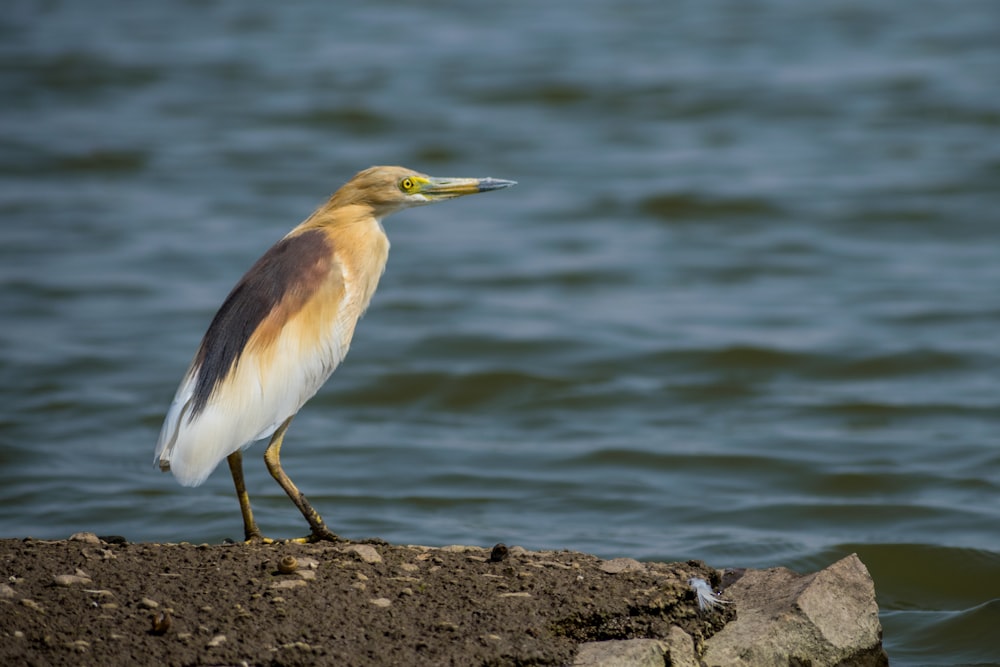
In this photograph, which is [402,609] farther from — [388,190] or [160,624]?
[388,190]

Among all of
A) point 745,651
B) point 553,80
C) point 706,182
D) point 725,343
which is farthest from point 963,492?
point 553,80

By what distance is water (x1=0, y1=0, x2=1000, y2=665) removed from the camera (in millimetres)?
8359

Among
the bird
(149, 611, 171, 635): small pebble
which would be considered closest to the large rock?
the bird

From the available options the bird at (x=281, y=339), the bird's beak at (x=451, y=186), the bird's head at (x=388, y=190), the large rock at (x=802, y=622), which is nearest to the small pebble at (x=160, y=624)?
the bird at (x=281, y=339)

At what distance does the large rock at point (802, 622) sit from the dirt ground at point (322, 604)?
0.35 ft

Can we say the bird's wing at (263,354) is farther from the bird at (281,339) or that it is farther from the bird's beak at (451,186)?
the bird's beak at (451,186)

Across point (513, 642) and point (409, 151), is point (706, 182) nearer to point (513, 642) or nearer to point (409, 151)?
point (409, 151)

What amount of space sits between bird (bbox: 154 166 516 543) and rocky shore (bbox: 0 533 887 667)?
0.44 m

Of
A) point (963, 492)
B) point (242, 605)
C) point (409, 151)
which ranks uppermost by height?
point (409, 151)

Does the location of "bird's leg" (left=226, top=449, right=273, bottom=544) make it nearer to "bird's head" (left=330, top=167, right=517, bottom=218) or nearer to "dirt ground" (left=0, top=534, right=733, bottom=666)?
"dirt ground" (left=0, top=534, right=733, bottom=666)

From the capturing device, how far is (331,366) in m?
5.96

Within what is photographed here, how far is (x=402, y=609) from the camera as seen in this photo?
4.69m

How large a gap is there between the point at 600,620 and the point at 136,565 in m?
1.65

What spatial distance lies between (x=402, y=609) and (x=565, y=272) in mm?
8824
